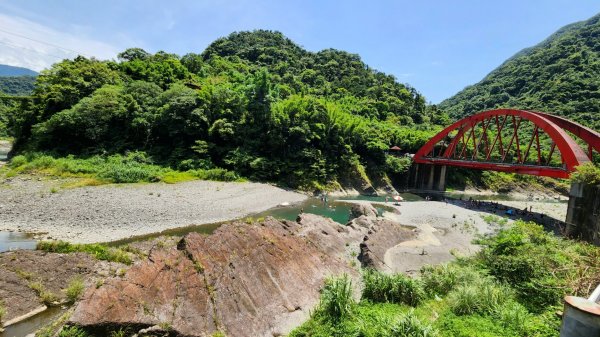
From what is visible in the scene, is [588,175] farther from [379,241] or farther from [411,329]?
[411,329]

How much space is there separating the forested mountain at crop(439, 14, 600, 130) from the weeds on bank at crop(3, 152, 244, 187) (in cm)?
8846

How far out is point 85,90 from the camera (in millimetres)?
45812

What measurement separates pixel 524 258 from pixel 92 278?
18.9 meters

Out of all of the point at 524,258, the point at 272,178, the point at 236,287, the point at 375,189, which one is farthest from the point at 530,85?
the point at 236,287

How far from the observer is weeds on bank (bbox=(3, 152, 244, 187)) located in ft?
111

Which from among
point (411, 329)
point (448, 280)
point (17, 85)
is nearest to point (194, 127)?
point (448, 280)

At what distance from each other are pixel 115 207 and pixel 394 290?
2355 cm

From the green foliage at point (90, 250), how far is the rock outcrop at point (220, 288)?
5.78 meters

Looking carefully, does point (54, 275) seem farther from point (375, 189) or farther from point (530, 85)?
point (530, 85)

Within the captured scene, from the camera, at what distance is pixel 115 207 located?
25719mm

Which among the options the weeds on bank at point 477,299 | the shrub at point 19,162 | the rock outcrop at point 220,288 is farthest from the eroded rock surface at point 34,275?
the shrub at point 19,162

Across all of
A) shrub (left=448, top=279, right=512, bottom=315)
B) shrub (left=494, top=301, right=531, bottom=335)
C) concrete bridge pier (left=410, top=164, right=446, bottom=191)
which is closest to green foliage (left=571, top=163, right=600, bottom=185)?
shrub (left=448, top=279, right=512, bottom=315)

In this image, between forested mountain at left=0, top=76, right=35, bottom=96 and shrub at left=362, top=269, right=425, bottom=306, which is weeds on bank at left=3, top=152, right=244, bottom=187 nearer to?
shrub at left=362, top=269, right=425, bottom=306

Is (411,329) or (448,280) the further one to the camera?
(448,280)
